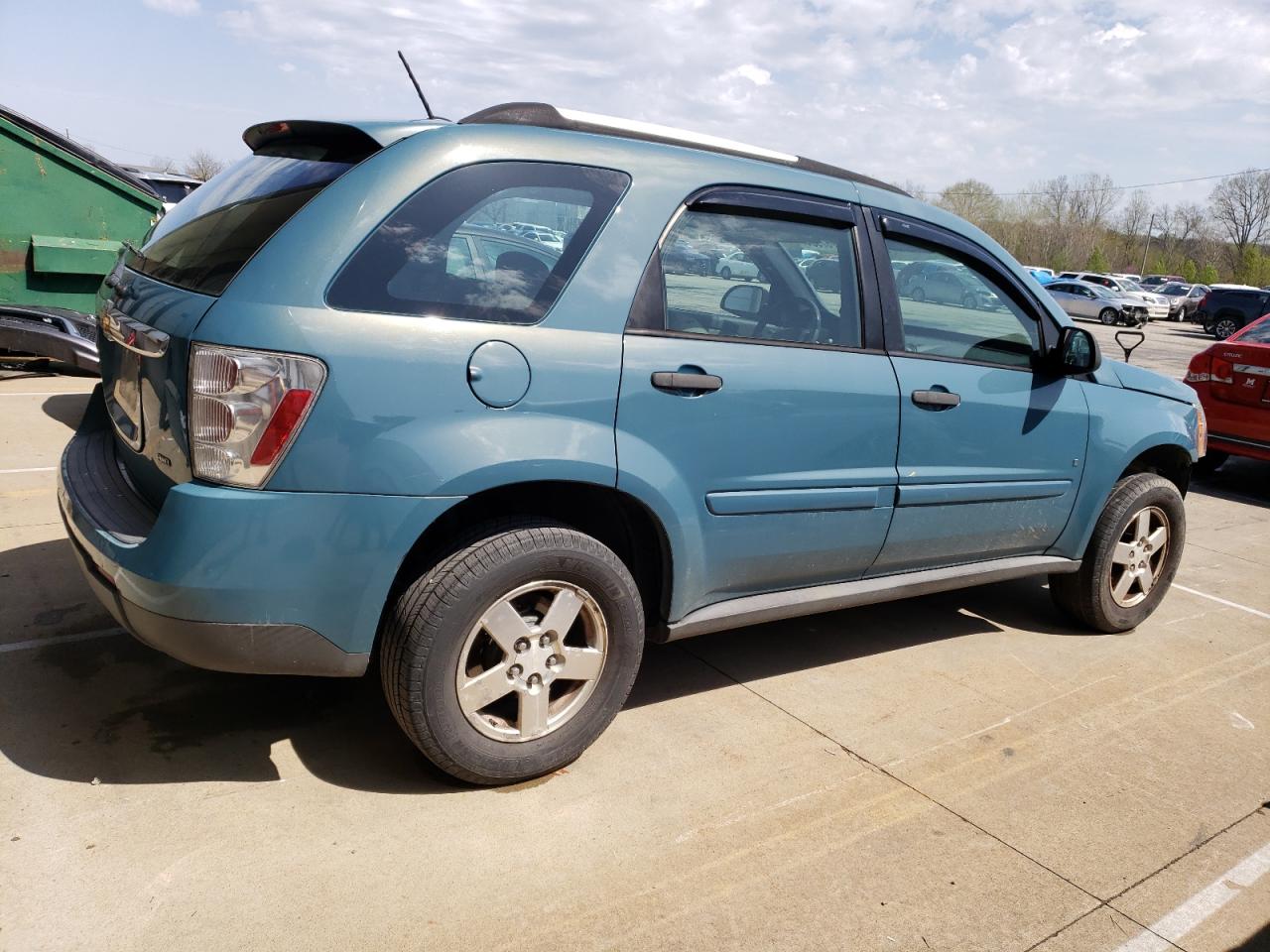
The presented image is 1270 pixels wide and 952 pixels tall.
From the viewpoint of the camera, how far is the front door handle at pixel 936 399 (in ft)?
12.3

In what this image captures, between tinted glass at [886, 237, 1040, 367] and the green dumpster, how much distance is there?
7.21 meters

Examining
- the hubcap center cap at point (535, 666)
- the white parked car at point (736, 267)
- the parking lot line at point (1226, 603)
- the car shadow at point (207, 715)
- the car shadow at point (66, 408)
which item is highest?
the white parked car at point (736, 267)

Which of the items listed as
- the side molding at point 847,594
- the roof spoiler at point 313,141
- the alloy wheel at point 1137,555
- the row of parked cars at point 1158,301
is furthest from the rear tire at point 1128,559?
the row of parked cars at point 1158,301

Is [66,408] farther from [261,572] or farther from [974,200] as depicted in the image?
[974,200]

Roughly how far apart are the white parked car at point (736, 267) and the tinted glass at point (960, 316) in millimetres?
638

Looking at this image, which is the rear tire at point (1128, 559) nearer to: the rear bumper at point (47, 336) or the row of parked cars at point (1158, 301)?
the rear bumper at point (47, 336)

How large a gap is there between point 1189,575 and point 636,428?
451 centimetres

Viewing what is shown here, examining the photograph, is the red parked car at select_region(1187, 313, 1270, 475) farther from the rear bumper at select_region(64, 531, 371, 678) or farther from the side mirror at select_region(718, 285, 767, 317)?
the rear bumper at select_region(64, 531, 371, 678)

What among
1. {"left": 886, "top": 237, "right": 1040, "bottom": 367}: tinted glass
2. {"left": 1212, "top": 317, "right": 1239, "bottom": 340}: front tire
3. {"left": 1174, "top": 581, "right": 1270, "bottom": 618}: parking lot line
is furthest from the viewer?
{"left": 1212, "top": 317, "right": 1239, "bottom": 340}: front tire

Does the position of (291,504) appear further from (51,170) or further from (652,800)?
(51,170)

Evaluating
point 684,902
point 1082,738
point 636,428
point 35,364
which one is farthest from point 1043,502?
point 35,364

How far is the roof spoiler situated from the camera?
2865 millimetres

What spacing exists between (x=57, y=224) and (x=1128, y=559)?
9.24 metres

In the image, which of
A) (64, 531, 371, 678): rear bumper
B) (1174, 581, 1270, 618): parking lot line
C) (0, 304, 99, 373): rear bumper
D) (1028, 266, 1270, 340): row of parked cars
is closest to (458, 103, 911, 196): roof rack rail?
(64, 531, 371, 678): rear bumper
